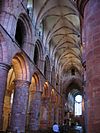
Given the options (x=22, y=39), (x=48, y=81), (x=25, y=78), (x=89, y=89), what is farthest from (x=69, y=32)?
(x=89, y=89)

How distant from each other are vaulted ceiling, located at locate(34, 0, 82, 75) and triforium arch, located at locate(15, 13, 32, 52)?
2.18 meters

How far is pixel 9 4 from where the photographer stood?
47.2 ft

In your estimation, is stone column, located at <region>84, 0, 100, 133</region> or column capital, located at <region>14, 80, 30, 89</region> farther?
column capital, located at <region>14, 80, 30, 89</region>

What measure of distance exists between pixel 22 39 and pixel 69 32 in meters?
10.7

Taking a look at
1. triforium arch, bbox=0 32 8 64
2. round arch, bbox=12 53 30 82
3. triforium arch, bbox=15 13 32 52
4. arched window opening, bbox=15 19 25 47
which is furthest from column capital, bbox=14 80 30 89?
triforium arch, bbox=0 32 8 64

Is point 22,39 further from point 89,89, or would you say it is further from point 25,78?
point 89,89

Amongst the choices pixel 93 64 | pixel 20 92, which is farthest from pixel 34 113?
pixel 93 64

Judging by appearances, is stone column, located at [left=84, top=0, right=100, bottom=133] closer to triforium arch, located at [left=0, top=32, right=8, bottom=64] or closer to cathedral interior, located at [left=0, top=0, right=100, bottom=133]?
cathedral interior, located at [left=0, top=0, right=100, bottom=133]

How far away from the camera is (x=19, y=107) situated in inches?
615

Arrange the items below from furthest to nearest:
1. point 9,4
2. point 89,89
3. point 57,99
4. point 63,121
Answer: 1. point 63,121
2. point 57,99
3. point 9,4
4. point 89,89

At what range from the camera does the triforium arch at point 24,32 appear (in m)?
17.2

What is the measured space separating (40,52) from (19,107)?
26.3ft

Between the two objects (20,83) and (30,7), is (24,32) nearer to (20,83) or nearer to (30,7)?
(30,7)

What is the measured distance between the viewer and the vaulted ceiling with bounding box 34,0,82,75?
20220 millimetres
